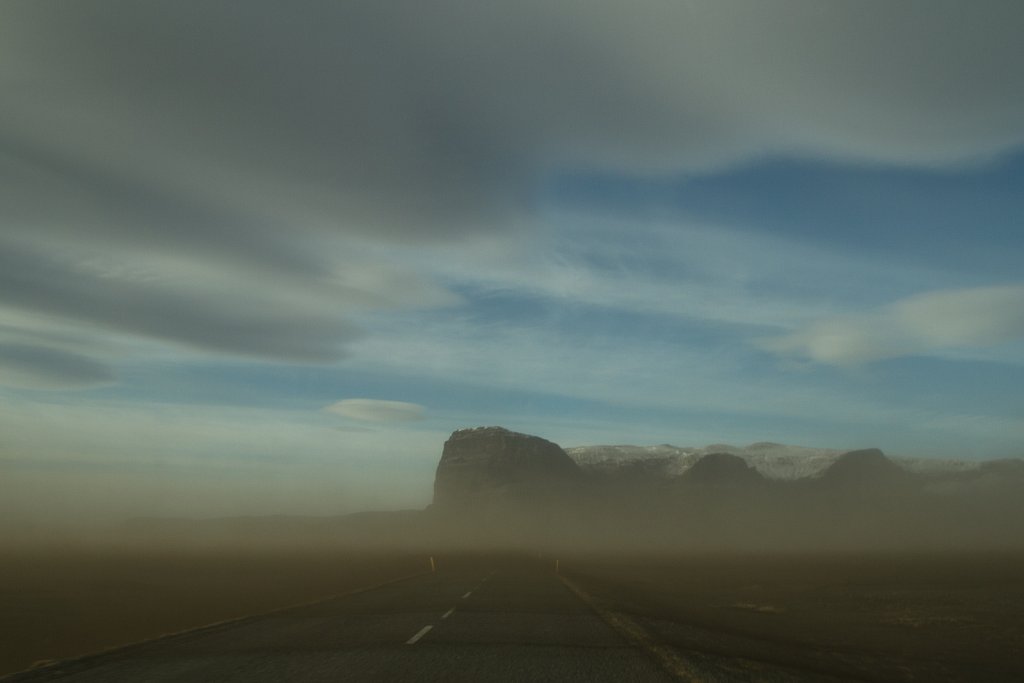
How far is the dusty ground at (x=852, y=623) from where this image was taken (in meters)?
15.5

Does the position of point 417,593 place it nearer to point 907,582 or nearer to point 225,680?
point 225,680

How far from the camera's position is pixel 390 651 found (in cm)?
1324

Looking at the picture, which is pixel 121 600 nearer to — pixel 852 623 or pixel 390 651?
pixel 390 651

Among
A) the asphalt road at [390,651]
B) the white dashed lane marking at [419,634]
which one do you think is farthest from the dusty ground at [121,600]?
the white dashed lane marking at [419,634]

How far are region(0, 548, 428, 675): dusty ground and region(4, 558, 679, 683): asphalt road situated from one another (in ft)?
12.5

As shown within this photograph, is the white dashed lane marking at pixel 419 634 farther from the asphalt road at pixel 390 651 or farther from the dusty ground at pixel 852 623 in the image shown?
the dusty ground at pixel 852 623

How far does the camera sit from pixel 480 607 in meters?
22.5

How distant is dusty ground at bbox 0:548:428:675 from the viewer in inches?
743

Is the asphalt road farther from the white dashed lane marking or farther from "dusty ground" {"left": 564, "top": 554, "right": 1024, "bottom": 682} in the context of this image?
"dusty ground" {"left": 564, "top": 554, "right": 1024, "bottom": 682}

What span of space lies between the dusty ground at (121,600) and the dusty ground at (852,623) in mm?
14363

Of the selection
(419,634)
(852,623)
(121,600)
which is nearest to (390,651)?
(419,634)

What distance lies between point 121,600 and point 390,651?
2304cm

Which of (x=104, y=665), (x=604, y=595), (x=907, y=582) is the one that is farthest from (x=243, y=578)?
(x=907, y=582)

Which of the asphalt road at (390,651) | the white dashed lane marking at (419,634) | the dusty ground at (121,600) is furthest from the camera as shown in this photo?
the dusty ground at (121,600)
